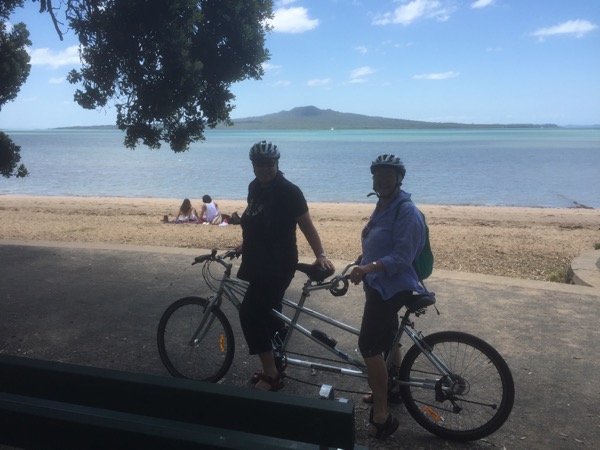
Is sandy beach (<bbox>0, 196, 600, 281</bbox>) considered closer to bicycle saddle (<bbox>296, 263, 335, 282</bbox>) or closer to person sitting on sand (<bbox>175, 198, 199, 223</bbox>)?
person sitting on sand (<bbox>175, 198, 199, 223</bbox>)

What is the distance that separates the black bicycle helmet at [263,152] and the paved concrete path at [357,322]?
1736 millimetres

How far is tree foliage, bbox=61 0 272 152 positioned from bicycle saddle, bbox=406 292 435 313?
542 centimetres

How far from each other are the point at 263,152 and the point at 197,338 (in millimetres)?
1510

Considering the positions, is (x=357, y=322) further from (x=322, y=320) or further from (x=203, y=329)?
(x=203, y=329)

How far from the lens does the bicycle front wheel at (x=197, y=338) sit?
168 inches

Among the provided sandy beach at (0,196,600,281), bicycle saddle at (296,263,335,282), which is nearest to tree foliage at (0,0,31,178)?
sandy beach at (0,196,600,281)

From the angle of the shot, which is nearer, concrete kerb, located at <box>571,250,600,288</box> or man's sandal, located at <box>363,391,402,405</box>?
man's sandal, located at <box>363,391,402,405</box>

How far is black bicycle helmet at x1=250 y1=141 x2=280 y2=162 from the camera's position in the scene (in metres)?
3.86

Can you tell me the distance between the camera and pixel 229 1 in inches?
316

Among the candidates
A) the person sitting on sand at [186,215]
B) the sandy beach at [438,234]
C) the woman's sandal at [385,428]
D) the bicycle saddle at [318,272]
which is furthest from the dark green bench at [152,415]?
the person sitting on sand at [186,215]

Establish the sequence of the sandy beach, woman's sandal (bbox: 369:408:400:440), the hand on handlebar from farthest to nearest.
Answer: the sandy beach, woman's sandal (bbox: 369:408:400:440), the hand on handlebar

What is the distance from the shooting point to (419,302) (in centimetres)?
344

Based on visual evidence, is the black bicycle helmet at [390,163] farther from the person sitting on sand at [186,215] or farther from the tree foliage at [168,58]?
the person sitting on sand at [186,215]

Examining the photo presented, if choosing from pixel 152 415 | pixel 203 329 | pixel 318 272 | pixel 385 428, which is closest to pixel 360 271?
pixel 318 272
